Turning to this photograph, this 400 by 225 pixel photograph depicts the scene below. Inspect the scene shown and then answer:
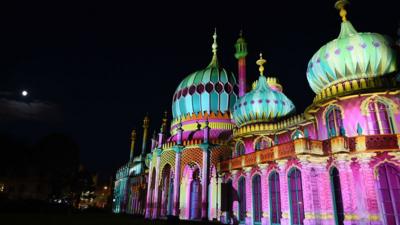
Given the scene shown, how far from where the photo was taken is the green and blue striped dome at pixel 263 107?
28.8m

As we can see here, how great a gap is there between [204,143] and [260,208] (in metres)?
10.0

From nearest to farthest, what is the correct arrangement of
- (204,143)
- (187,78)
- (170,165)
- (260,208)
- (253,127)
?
(260,208) → (253,127) → (204,143) → (170,165) → (187,78)

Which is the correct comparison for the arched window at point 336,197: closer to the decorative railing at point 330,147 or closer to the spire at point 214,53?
the decorative railing at point 330,147

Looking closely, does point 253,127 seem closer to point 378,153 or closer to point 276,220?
point 276,220

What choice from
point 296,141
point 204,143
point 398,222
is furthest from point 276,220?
point 204,143

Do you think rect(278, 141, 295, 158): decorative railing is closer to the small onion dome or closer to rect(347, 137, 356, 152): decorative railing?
rect(347, 137, 356, 152): decorative railing

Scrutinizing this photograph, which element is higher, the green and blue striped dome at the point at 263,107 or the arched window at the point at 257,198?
the green and blue striped dome at the point at 263,107

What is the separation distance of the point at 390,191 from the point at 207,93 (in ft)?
84.6

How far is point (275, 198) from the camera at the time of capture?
2414 cm

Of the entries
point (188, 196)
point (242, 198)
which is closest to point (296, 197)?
point (242, 198)

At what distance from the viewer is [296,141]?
69.7ft

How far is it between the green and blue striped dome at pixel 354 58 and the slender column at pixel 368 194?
627 centimetres

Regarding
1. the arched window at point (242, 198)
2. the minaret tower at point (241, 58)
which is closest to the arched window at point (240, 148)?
the arched window at point (242, 198)

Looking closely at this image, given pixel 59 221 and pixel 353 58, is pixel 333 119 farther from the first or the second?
pixel 59 221
